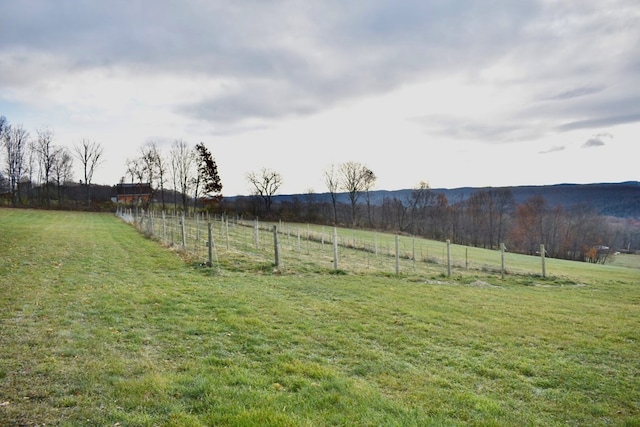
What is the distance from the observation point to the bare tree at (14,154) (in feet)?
218

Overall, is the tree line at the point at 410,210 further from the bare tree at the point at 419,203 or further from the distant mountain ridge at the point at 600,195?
the distant mountain ridge at the point at 600,195

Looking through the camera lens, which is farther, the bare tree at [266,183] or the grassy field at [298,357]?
the bare tree at [266,183]

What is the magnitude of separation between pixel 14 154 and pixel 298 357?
8195cm

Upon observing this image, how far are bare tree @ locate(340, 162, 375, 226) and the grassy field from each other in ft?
215

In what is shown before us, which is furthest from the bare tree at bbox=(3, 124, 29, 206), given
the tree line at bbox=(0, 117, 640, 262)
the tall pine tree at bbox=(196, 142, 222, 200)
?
the tall pine tree at bbox=(196, 142, 222, 200)

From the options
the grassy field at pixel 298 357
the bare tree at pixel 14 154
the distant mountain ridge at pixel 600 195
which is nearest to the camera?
the grassy field at pixel 298 357

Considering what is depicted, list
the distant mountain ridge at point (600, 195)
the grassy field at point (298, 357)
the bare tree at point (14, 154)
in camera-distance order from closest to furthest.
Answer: the grassy field at point (298, 357) < the bare tree at point (14, 154) < the distant mountain ridge at point (600, 195)

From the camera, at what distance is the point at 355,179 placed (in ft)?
255

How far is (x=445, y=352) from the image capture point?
20.5 feet

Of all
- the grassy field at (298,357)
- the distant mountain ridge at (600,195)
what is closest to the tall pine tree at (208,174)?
the grassy field at (298,357)

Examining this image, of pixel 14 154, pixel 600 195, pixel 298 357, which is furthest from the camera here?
pixel 600 195

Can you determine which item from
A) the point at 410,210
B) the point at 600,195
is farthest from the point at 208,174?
the point at 600,195

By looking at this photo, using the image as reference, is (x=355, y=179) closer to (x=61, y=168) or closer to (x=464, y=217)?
(x=464, y=217)

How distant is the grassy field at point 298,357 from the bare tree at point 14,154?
70.3m
